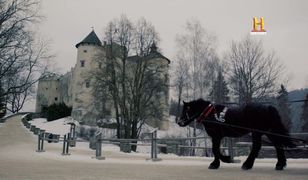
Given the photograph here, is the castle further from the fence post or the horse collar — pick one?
the horse collar

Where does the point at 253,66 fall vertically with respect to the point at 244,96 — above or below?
above

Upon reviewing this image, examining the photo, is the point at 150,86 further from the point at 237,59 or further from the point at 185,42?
the point at 237,59

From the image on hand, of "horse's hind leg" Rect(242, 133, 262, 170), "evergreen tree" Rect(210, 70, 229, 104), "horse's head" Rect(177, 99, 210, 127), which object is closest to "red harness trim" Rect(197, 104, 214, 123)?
"horse's head" Rect(177, 99, 210, 127)

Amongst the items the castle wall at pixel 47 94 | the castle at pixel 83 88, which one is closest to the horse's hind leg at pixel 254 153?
the castle at pixel 83 88

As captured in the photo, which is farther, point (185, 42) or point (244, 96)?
point (185, 42)

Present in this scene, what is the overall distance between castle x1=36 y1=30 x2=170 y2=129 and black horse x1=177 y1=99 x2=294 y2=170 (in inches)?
811

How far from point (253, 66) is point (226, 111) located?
22013 mm

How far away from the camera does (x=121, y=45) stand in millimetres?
32312

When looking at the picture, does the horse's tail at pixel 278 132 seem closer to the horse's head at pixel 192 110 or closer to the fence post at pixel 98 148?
the horse's head at pixel 192 110

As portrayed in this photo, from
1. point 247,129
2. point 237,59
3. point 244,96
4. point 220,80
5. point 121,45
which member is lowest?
point 247,129

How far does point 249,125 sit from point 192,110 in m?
1.44

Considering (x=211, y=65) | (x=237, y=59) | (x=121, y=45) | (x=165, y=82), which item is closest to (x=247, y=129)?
(x=211, y=65)

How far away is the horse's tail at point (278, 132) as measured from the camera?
21.2 ft

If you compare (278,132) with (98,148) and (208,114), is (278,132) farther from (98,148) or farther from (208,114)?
(98,148)
